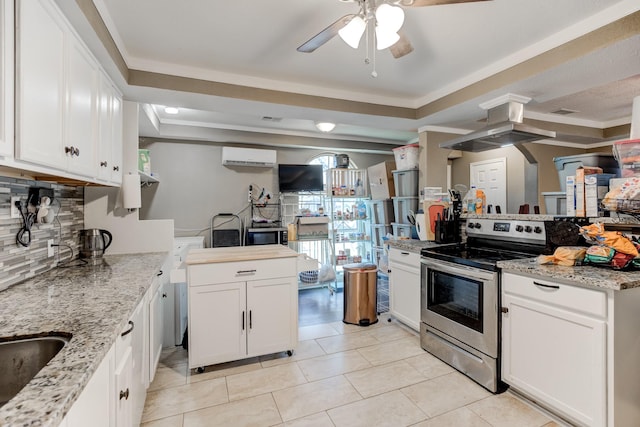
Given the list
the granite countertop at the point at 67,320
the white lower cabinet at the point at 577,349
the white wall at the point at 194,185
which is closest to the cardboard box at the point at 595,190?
the white lower cabinet at the point at 577,349

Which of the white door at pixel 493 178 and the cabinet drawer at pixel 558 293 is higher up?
the white door at pixel 493 178

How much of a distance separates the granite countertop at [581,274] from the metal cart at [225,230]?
3.51 metres

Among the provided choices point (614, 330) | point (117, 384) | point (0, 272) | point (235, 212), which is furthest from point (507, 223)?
point (235, 212)

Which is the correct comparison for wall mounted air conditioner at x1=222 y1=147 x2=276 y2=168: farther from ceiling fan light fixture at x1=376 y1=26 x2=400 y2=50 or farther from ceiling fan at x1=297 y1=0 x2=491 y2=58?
ceiling fan light fixture at x1=376 y1=26 x2=400 y2=50

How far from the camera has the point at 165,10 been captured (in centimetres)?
192

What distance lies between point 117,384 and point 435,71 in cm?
310

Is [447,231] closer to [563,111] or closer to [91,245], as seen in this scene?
[563,111]

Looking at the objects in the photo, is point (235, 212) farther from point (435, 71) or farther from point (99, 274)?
point (435, 71)

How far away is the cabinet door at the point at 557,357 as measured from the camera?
1.59 metres

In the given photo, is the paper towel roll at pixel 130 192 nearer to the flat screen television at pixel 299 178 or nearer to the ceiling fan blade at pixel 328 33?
the ceiling fan blade at pixel 328 33

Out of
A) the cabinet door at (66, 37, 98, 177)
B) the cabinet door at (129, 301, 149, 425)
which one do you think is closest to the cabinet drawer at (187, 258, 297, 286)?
the cabinet door at (129, 301, 149, 425)

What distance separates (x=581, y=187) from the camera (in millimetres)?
2064

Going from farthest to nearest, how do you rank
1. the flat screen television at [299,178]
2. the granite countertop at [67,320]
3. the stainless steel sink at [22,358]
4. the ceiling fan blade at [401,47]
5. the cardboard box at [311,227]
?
the flat screen television at [299,178] → the cardboard box at [311,227] → the ceiling fan blade at [401,47] → the stainless steel sink at [22,358] → the granite countertop at [67,320]

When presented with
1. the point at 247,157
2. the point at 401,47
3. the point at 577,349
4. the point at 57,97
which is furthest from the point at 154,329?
the point at 247,157
